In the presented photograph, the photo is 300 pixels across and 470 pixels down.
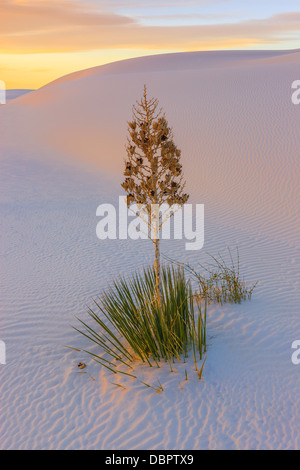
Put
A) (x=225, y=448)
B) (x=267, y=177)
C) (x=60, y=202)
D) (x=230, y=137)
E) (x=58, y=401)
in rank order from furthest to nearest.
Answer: (x=230, y=137)
(x=267, y=177)
(x=60, y=202)
(x=58, y=401)
(x=225, y=448)

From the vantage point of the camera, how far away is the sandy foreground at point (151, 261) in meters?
4.05

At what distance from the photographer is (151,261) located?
8992 mm

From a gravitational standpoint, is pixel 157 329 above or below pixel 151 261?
below

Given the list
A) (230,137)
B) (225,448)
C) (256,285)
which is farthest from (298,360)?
(230,137)

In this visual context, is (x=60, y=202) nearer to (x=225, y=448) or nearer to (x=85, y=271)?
(x=85, y=271)

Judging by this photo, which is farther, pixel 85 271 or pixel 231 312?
pixel 85 271

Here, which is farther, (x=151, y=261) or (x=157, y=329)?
(x=151, y=261)

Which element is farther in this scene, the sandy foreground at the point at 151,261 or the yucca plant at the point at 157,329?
the yucca plant at the point at 157,329

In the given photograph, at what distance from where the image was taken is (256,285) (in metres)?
7.24

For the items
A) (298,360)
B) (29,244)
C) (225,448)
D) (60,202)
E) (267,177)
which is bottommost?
(225,448)

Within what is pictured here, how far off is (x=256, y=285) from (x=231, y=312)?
4.48 ft

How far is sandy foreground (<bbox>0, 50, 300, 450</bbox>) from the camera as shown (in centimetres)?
405

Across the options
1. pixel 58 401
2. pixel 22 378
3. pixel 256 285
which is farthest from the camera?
pixel 256 285

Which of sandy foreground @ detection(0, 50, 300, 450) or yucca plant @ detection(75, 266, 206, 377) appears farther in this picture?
yucca plant @ detection(75, 266, 206, 377)
